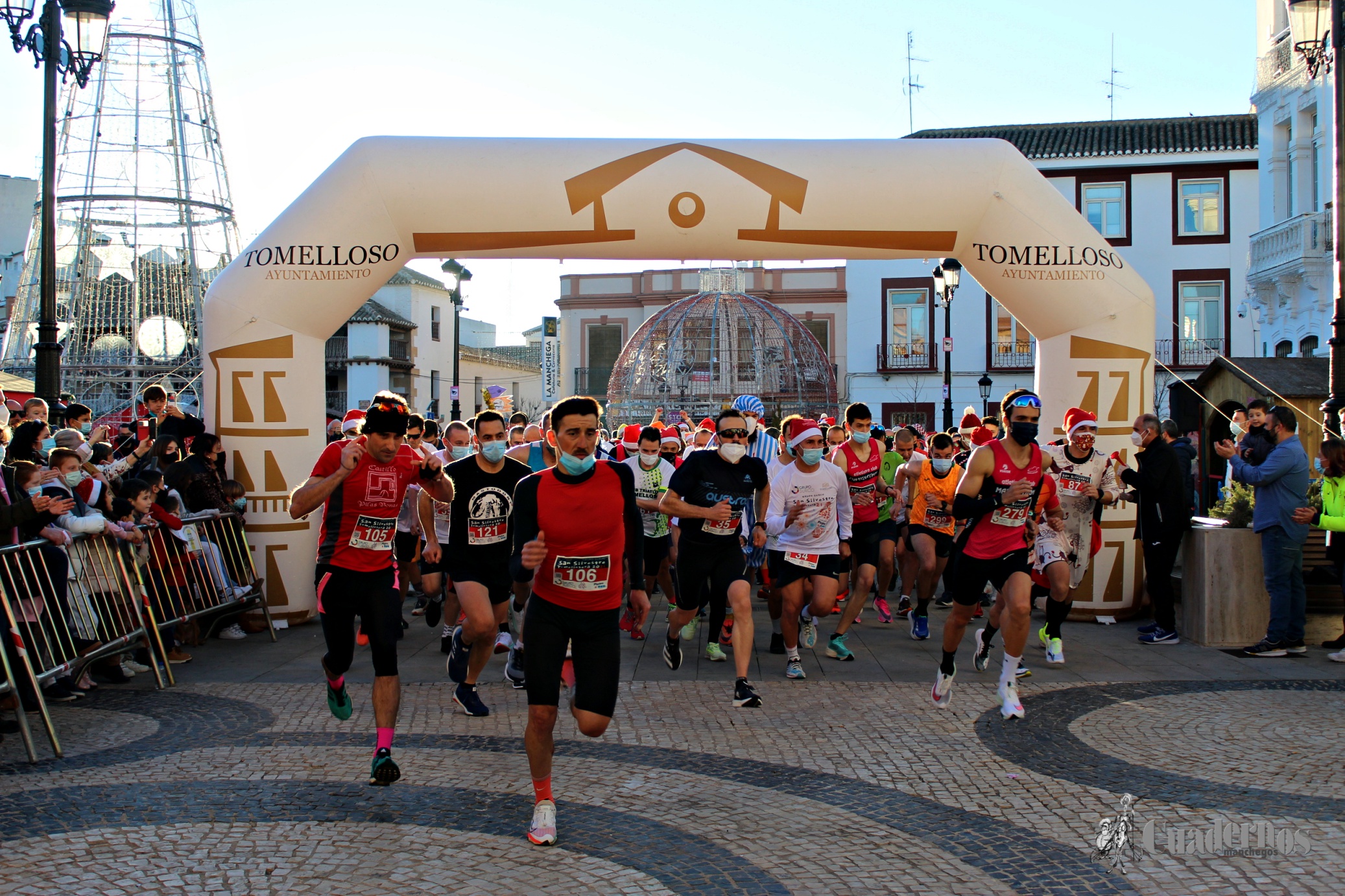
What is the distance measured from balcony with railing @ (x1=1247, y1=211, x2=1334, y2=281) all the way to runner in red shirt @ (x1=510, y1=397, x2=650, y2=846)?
19477 mm

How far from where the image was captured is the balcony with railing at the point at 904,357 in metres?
39.8

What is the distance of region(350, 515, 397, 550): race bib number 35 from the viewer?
19.0 feet

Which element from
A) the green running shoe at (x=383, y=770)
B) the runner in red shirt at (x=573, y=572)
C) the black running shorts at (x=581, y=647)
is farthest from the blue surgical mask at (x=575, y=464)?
the green running shoe at (x=383, y=770)

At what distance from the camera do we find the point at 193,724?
664 centimetres

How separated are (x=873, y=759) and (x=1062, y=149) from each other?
35889 millimetres

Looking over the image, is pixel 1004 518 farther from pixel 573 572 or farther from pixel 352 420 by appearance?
pixel 352 420

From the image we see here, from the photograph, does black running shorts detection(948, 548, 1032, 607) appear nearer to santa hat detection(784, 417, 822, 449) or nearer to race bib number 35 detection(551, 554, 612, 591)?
santa hat detection(784, 417, 822, 449)

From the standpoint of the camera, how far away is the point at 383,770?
5332 millimetres

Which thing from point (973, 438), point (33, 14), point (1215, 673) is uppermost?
point (33, 14)

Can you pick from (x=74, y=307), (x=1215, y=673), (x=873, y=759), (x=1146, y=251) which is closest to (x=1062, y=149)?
(x=1146, y=251)

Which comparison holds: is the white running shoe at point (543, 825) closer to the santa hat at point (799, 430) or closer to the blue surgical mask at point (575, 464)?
the blue surgical mask at point (575, 464)

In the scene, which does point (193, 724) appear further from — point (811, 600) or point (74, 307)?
point (74, 307)

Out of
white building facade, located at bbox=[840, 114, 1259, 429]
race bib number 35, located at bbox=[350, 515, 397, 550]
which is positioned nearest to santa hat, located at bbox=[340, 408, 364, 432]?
race bib number 35, located at bbox=[350, 515, 397, 550]

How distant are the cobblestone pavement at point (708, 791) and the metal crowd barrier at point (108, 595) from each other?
356mm
